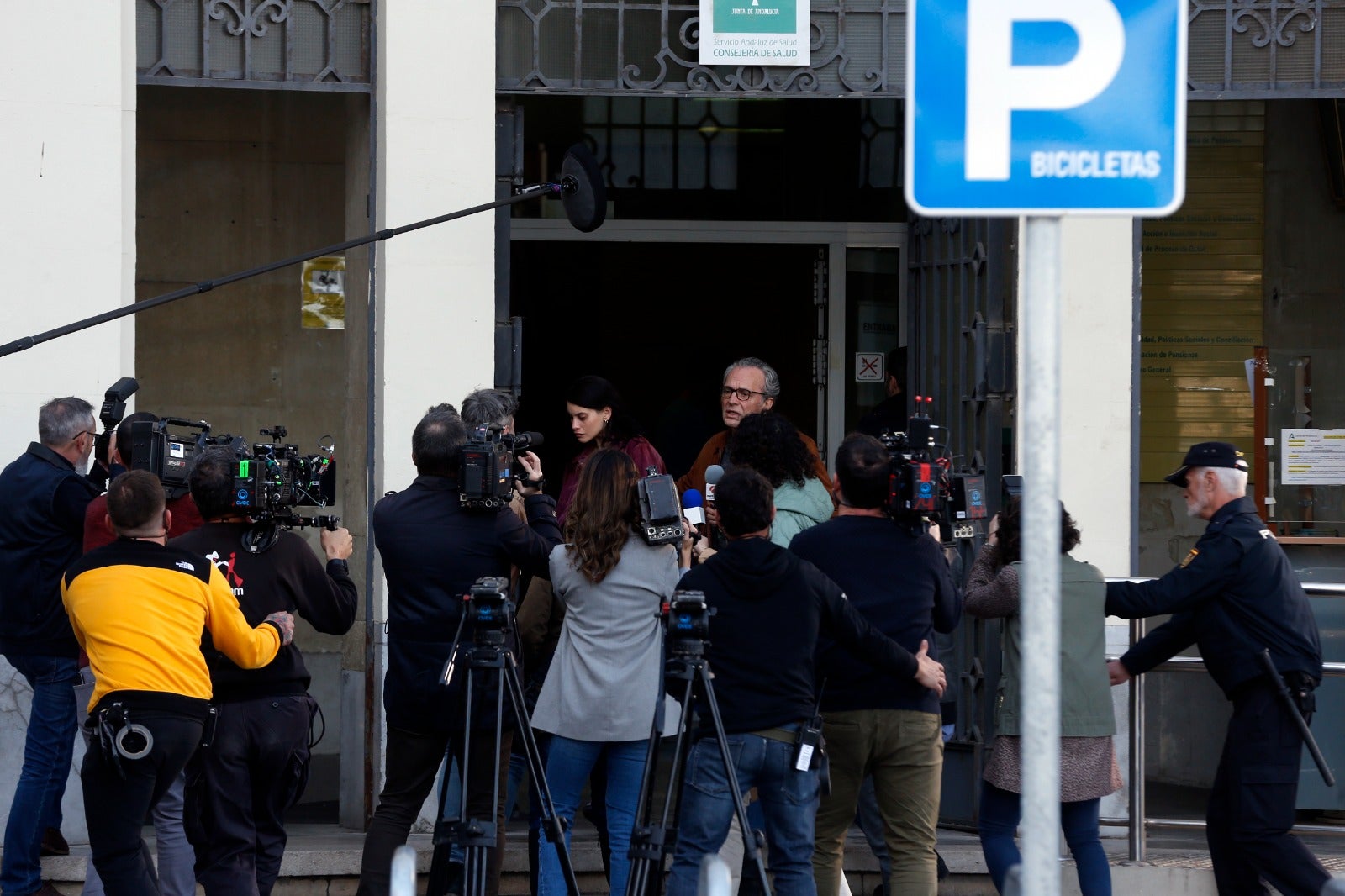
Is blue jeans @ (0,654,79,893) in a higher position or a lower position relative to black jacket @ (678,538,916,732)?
lower

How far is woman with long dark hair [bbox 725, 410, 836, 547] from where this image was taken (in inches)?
250

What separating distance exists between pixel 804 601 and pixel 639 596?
28.0 inches

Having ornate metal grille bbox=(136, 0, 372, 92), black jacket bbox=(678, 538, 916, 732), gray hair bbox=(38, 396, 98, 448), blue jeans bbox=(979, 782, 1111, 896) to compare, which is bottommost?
blue jeans bbox=(979, 782, 1111, 896)

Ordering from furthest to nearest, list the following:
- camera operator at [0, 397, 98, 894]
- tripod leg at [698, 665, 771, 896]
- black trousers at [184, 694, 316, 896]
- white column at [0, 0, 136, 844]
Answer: white column at [0, 0, 136, 844] < camera operator at [0, 397, 98, 894] < black trousers at [184, 694, 316, 896] < tripod leg at [698, 665, 771, 896]

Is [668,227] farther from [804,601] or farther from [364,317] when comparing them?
[804,601]

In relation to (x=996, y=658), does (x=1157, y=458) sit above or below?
above

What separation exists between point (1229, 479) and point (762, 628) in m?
1.92

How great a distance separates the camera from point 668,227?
10.4m

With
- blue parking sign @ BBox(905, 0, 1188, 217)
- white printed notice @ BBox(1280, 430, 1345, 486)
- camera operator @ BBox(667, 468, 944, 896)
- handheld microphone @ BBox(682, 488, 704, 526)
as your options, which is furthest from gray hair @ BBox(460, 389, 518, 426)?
white printed notice @ BBox(1280, 430, 1345, 486)

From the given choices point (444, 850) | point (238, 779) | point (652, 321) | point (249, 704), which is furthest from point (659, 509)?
point (652, 321)

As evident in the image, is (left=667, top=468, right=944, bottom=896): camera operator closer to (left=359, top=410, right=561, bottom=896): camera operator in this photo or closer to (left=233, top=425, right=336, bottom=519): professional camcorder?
(left=359, top=410, right=561, bottom=896): camera operator

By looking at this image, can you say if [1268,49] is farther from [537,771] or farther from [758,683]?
[537,771]

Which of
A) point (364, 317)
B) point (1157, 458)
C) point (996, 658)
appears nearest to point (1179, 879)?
point (996, 658)

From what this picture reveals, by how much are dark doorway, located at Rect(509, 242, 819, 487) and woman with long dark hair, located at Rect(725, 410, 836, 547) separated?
14.2 feet
